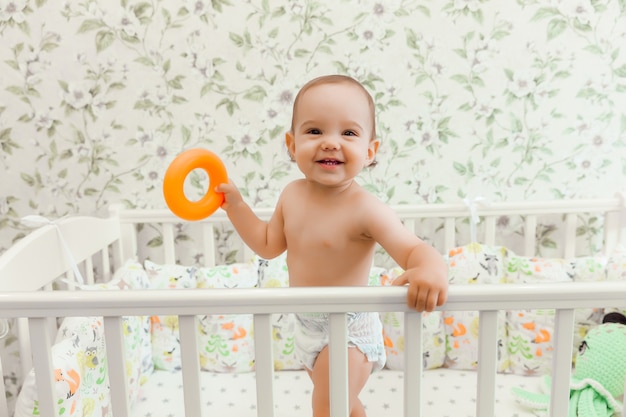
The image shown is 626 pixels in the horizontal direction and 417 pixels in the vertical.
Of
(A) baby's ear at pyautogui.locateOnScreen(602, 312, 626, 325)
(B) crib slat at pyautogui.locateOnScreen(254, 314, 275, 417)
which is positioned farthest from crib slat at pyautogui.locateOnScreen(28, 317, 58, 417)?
(A) baby's ear at pyautogui.locateOnScreen(602, 312, 626, 325)

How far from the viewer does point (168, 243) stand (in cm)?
168

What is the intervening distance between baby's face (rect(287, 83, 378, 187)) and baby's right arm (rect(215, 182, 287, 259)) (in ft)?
0.59

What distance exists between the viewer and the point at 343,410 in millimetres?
917

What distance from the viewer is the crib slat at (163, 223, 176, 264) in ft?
5.48

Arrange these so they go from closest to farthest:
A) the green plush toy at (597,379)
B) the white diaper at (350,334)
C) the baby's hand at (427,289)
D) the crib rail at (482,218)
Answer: the baby's hand at (427,289), the white diaper at (350,334), the green plush toy at (597,379), the crib rail at (482,218)

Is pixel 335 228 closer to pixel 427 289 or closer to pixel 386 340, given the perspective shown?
pixel 427 289

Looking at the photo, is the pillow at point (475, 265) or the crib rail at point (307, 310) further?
the pillow at point (475, 265)

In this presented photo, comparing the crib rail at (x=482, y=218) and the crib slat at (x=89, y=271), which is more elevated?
the crib rail at (x=482, y=218)

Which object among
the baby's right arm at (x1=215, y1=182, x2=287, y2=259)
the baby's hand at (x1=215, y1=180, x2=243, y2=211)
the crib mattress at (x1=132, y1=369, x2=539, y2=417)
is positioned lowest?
the crib mattress at (x1=132, y1=369, x2=539, y2=417)

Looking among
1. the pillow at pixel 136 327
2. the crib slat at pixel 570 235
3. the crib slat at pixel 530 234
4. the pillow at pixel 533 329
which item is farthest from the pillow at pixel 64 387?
the crib slat at pixel 570 235

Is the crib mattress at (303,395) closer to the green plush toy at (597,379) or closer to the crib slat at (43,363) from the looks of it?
the green plush toy at (597,379)

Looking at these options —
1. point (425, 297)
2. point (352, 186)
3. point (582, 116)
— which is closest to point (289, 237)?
point (352, 186)

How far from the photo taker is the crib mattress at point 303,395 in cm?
140

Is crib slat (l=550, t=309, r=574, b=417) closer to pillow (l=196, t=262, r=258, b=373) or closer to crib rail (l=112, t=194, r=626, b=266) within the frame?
crib rail (l=112, t=194, r=626, b=266)
